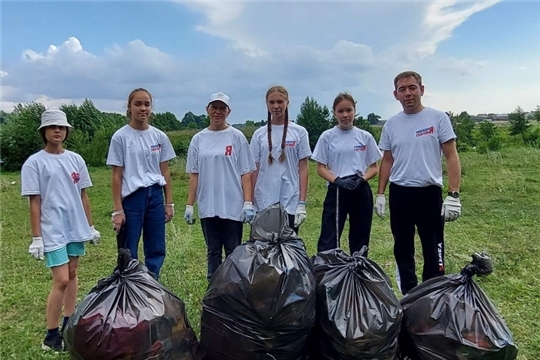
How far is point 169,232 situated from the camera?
227 inches

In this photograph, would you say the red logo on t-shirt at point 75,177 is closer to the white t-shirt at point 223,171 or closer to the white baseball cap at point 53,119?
the white baseball cap at point 53,119

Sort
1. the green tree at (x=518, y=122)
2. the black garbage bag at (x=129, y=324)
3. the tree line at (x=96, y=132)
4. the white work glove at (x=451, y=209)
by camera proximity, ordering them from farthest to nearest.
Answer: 1. the green tree at (x=518, y=122)
2. the tree line at (x=96, y=132)
3. the white work glove at (x=451, y=209)
4. the black garbage bag at (x=129, y=324)

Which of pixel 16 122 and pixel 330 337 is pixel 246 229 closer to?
pixel 330 337

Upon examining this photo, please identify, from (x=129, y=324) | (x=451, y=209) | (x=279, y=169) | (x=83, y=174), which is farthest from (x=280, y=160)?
(x=129, y=324)

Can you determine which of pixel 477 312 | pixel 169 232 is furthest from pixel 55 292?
pixel 169 232

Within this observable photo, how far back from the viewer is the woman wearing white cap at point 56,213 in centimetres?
266

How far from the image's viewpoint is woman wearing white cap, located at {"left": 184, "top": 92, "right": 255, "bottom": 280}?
3.13 m

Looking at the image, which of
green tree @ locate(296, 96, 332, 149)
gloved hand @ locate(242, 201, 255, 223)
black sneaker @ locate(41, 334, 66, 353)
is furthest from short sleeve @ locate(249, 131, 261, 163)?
green tree @ locate(296, 96, 332, 149)

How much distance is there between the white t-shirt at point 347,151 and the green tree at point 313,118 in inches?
576

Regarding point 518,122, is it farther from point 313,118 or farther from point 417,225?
point 417,225

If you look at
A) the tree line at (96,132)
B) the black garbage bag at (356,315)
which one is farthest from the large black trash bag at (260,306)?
the tree line at (96,132)

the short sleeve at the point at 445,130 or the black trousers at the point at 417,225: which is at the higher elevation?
the short sleeve at the point at 445,130

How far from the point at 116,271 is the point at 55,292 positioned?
907 mm

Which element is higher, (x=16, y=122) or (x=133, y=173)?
(x=16, y=122)
